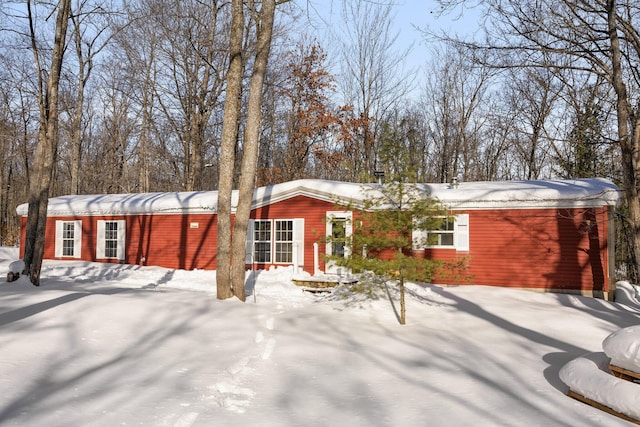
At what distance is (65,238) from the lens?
800 inches

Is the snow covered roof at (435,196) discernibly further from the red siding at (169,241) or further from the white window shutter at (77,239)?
the white window shutter at (77,239)

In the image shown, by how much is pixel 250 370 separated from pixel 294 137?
24412 mm

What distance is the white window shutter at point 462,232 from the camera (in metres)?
13.6

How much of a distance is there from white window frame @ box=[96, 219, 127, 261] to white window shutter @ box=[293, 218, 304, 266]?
805 cm

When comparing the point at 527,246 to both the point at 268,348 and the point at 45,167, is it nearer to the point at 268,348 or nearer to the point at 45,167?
the point at 268,348

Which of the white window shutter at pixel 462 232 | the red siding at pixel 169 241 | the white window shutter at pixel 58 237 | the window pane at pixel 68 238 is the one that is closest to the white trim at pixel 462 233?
the white window shutter at pixel 462 232

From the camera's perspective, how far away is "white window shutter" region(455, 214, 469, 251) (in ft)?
44.5

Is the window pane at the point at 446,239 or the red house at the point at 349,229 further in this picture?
the window pane at the point at 446,239

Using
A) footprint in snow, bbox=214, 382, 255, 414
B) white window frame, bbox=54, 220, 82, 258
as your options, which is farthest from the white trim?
white window frame, bbox=54, 220, 82, 258

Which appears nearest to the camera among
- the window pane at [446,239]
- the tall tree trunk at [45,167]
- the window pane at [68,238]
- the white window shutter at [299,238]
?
the tall tree trunk at [45,167]

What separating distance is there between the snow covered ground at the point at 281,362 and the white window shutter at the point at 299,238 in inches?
A: 193

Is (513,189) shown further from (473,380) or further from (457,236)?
(473,380)

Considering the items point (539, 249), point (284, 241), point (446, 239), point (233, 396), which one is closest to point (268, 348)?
point (233, 396)

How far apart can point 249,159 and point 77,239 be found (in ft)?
44.9
